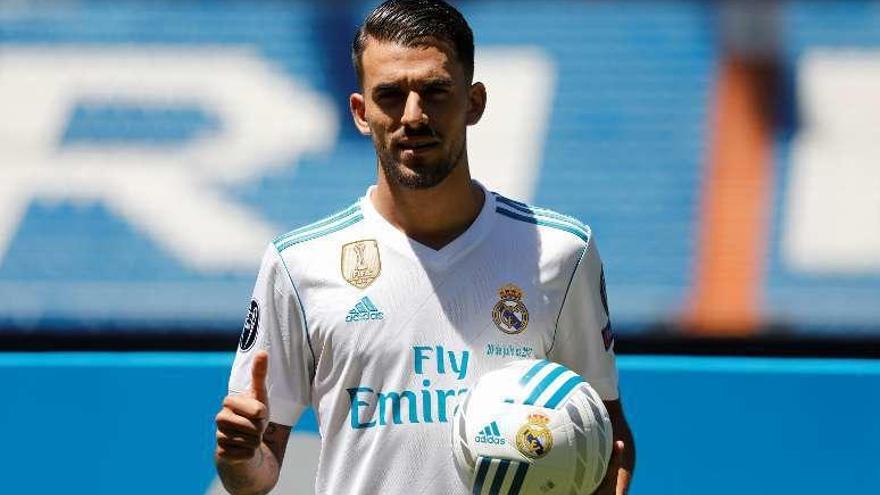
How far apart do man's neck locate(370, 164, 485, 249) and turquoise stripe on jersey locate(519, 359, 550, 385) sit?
12.8 inches

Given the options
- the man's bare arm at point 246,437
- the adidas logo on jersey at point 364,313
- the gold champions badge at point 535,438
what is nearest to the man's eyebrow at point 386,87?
the adidas logo on jersey at point 364,313

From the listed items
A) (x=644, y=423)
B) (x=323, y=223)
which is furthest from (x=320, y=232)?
(x=644, y=423)

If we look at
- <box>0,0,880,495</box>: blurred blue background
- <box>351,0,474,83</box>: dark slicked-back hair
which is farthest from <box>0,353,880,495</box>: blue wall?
<box>351,0,474,83</box>: dark slicked-back hair

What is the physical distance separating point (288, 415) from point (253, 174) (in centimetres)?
229

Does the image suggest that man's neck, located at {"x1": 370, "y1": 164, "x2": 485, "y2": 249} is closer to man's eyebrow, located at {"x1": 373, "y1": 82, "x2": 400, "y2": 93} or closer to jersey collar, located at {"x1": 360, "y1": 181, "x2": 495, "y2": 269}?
jersey collar, located at {"x1": 360, "y1": 181, "x2": 495, "y2": 269}

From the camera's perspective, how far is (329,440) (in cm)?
252

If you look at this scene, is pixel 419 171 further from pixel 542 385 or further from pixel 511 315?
pixel 542 385

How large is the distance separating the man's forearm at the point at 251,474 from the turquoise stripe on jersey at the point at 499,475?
41 centimetres

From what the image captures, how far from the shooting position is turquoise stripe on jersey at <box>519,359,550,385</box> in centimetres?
232

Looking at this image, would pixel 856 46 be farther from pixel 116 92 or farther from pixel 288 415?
pixel 288 415

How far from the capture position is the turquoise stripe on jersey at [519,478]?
2285 millimetres

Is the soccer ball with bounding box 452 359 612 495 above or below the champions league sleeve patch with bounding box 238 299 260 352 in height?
below

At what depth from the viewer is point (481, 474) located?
2303 mm

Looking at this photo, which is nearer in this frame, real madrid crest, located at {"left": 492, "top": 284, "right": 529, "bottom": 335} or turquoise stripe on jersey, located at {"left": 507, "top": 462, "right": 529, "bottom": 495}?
turquoise stripe on jersey, located at {"left": 507, "top": 462, "right": 529, "bottom": 495}
